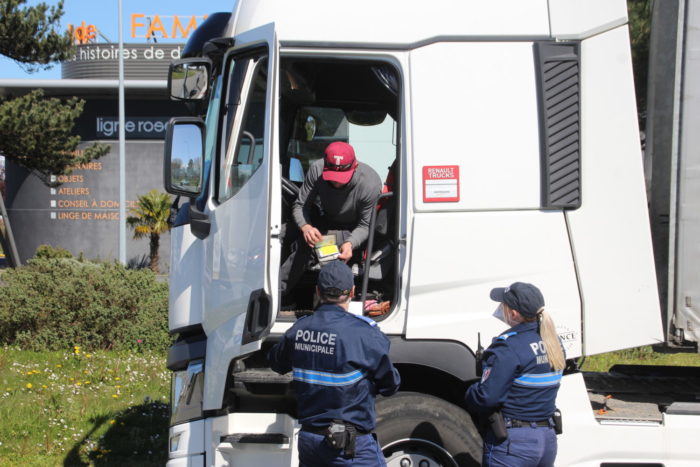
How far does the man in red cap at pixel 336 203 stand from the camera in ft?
15.7

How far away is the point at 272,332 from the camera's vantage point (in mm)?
4504

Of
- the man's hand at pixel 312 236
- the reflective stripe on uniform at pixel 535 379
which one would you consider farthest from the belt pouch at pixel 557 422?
the man's hand at pixel 312 236

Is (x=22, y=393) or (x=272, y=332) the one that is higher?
(x=272, y=332)

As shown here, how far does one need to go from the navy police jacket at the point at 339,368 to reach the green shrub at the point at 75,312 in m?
7.17

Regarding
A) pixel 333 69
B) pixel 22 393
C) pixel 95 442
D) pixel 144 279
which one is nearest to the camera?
pixel 333 69

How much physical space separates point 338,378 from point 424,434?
2.87 feet

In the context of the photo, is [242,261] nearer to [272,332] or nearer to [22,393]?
[272,332]

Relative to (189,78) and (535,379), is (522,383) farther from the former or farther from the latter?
(189,78)

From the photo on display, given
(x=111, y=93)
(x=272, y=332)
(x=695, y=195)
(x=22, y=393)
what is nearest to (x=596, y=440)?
(x=695, y=195)

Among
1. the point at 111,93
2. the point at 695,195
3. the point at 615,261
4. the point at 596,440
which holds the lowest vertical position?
the point at 596,440

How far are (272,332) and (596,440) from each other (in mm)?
1947

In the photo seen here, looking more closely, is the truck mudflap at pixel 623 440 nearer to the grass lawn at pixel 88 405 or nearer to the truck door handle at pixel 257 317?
the truck door handle at pixel 257 317

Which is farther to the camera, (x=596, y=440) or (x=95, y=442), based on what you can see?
(x=95, y=442)

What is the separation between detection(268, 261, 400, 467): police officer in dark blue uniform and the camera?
3775 mm
